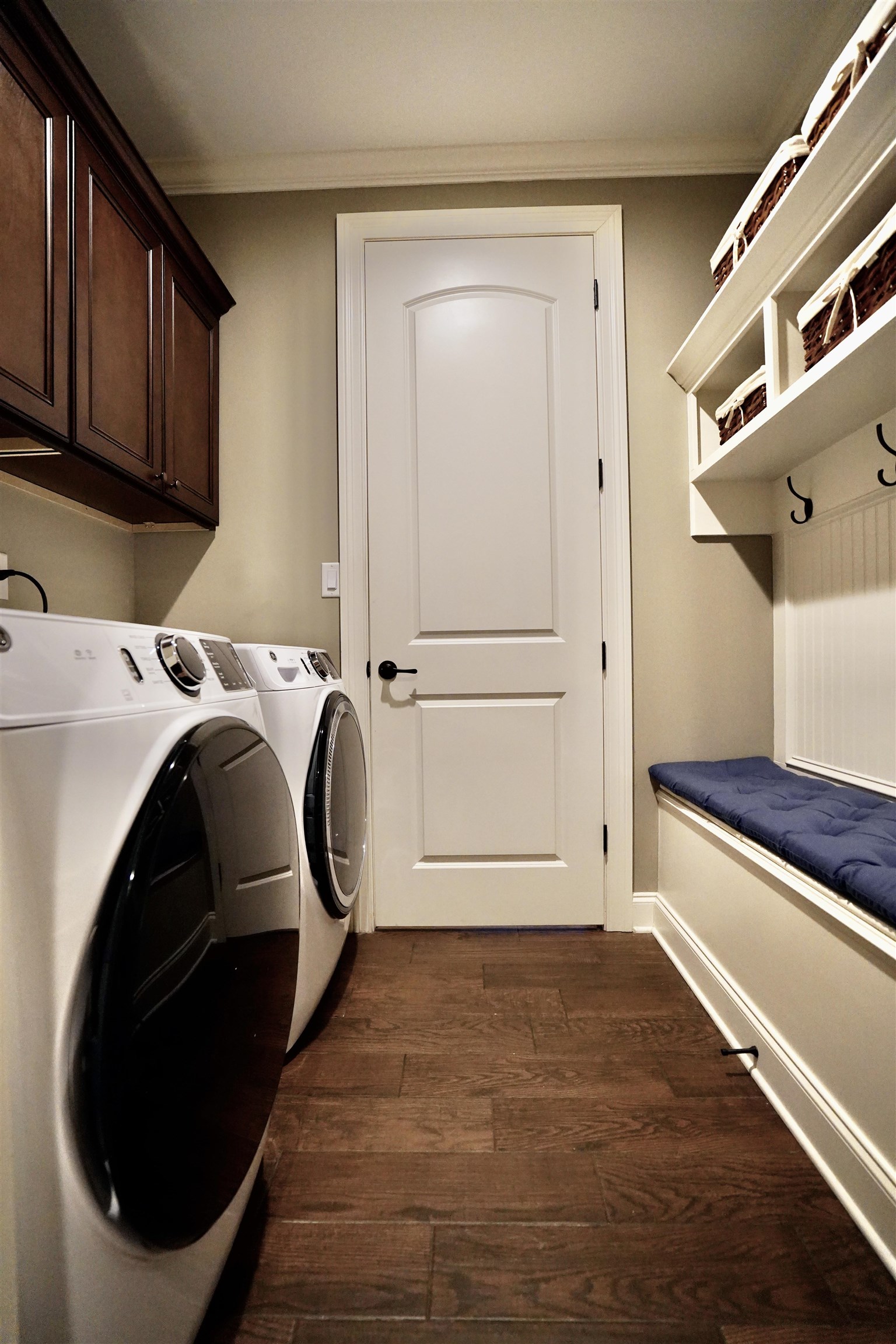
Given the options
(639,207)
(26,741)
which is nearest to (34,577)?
(26,741)

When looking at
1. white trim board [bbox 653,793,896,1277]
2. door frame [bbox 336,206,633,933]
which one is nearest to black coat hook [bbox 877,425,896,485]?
door frame [bbox 336,206,633,933]

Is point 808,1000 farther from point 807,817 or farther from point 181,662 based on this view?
point 181,662

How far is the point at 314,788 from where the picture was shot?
4.50ft

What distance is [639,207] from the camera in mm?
2098

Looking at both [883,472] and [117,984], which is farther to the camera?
[883,472]

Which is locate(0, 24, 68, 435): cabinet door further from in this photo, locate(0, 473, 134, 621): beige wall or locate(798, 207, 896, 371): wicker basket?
locate(798, 207, 896, 371): wicker basket

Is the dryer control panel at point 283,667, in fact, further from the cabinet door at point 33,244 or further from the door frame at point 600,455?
the cabinet door at point 33,244

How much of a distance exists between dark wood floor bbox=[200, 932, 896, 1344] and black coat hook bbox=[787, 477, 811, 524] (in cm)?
139

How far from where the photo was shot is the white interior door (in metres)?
2.09

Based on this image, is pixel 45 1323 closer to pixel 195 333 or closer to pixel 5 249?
pixel 5 249

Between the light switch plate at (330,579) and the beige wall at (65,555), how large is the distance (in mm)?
661

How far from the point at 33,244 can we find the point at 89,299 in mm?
180

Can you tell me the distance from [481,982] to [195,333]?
2129 mm

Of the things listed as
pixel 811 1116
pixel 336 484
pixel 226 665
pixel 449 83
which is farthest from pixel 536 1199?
pixel 449 83
